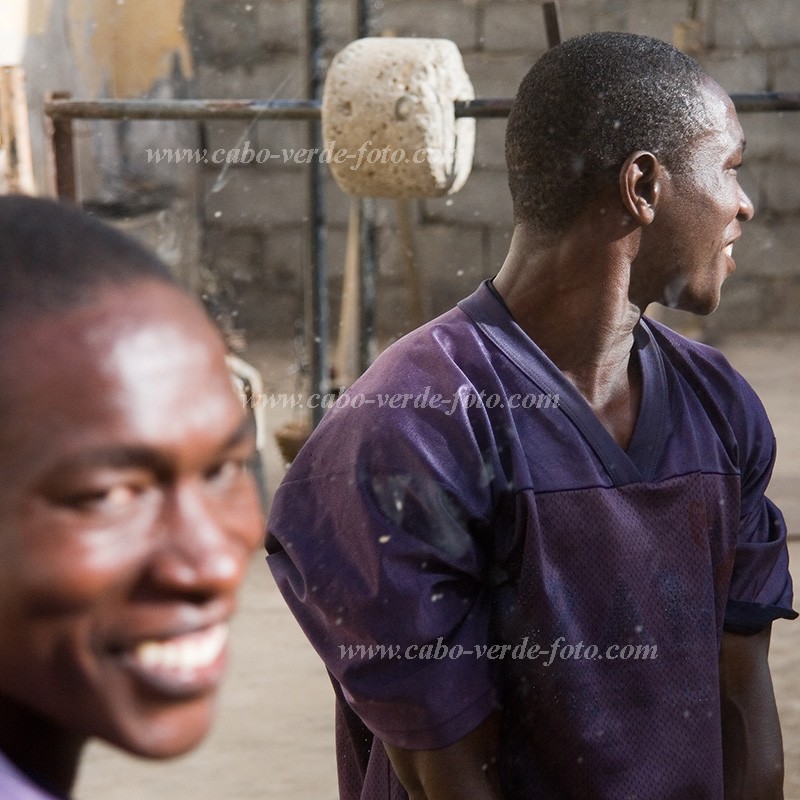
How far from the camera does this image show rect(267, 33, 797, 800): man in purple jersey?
123 cm

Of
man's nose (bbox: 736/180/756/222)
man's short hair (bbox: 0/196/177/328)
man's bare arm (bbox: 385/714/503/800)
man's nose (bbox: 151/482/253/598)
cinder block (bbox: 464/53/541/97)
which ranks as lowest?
man's bare arm (bbox: 385/714/503/800)

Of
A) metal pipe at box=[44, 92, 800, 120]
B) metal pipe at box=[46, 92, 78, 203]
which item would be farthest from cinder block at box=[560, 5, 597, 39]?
metal pipe at box=[46, 92, 78, 203]

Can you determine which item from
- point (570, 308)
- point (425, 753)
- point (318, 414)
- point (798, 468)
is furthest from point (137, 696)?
point (798, 468)

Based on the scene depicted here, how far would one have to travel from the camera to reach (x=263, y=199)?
6961 millimetres

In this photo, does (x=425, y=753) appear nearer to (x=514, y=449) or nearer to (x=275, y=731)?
(x=514, y=449)

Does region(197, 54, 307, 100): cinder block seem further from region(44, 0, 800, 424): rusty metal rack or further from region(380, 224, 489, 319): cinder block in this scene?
region(44, 0, 800, 424): rusty metal rack

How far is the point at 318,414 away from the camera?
359 cm

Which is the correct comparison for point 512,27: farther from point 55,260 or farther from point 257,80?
point 55,260

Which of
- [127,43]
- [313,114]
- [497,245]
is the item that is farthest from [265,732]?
[497,245]

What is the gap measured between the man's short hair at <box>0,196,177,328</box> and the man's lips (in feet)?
0.51

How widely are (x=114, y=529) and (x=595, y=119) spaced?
2.95 ft

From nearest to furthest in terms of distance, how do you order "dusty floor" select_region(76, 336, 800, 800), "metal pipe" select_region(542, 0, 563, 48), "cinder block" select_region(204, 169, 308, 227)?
"dusty floor" select_region(76, 336, 800, 800) < "metal pipe" select_region(542, 0, 563, 48) < "cinder block" select_region(204, 169, 308, 227)

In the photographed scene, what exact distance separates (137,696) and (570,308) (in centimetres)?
87

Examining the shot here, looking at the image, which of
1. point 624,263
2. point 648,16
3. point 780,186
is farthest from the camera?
point 780,186
